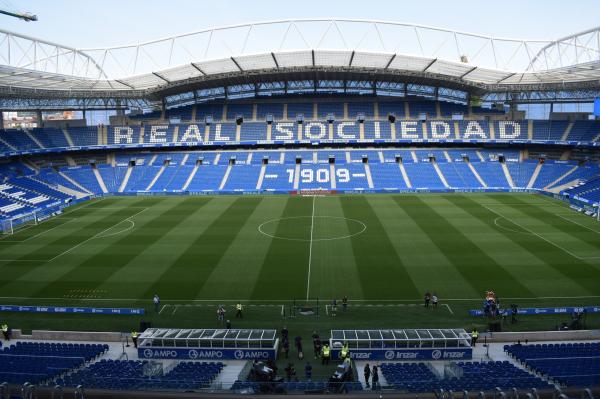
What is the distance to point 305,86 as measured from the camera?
254 feet

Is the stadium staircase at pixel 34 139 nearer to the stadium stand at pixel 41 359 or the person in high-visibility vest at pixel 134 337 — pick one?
the stadium stand at pixel 41 359

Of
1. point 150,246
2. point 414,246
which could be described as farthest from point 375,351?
point 150,246

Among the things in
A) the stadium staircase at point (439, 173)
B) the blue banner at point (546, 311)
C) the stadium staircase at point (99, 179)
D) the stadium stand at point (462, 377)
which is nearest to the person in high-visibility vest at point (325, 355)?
the stadium stand at point (462, 377)

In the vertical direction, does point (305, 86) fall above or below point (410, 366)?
above

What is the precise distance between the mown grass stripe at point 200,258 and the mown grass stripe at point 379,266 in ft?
29.4

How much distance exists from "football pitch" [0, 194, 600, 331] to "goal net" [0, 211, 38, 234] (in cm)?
134

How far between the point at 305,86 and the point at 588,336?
61142mm

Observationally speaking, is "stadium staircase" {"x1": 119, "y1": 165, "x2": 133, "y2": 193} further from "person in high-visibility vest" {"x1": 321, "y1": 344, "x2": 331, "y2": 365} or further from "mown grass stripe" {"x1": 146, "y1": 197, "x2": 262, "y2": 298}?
"person in high-visibility vest" {"x1": 321, "y1": 344, "x2": 331, "y2": 365}

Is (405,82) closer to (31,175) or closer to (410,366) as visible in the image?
(31,175)

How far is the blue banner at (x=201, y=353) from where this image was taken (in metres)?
21.4

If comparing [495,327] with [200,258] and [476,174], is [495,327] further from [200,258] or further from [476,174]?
[476,174]

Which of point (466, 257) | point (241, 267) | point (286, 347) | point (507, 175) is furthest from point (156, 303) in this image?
point (507, 175)

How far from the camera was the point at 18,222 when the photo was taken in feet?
160

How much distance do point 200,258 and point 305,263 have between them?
761cm
